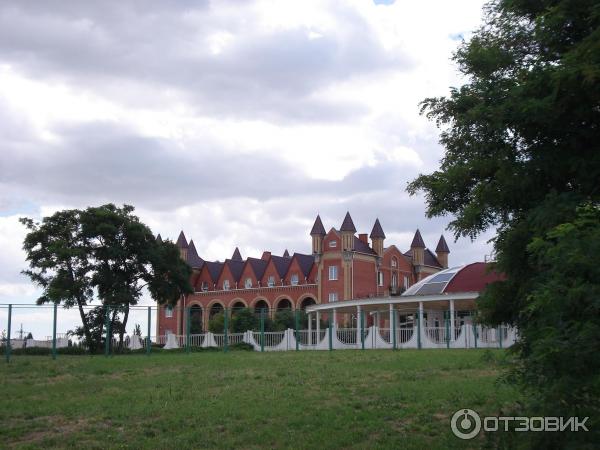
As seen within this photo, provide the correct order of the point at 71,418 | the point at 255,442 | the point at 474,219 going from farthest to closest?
the point at 71,418 < the point at 255,442 < the point at 474,219

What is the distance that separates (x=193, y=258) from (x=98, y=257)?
41.6 meters

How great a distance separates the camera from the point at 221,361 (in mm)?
20922

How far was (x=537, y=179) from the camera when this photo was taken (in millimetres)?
8359

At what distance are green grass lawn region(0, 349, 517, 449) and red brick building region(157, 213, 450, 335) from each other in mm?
46673

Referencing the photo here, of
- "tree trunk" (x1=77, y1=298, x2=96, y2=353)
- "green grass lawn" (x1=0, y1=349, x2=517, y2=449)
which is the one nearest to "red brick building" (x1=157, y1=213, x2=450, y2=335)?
"tree trunk" (x1=77, y1=298, x2=96, y2=353)

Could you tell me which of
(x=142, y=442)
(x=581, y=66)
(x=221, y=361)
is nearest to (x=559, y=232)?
(x=581, y=66)

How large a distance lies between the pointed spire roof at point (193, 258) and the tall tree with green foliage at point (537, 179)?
77.9m

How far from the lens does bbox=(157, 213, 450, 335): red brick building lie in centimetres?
6881

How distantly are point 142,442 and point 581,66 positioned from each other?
7.62 metres

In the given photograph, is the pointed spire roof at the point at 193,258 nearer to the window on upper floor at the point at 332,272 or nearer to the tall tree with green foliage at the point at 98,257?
the window on upper floor at the point at 332,272

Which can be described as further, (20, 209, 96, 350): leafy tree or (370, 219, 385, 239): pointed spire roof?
(370, 219, 385, 239): pointed spire roof

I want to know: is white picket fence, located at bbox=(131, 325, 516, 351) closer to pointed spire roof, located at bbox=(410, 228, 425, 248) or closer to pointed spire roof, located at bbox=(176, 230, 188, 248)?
pointed spire roof, located at bbox=(410, 228, 425, 248)

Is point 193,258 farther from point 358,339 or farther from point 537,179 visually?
point 537,179

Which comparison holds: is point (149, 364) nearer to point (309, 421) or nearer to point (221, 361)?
point (221, 361)
